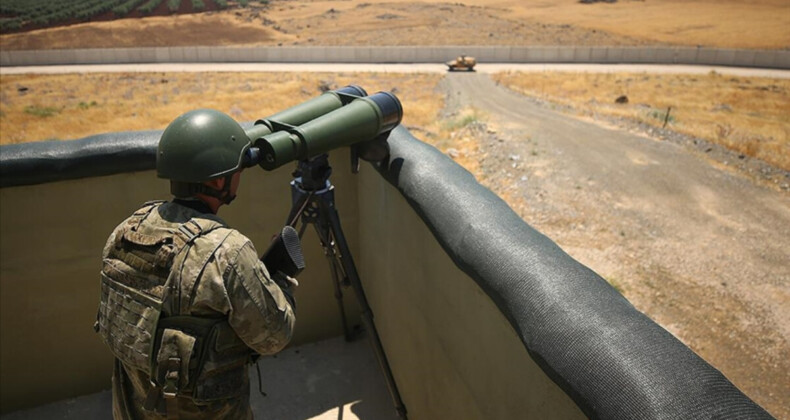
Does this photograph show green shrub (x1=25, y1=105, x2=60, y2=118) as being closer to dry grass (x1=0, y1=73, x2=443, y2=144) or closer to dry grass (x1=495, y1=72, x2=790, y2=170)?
dry grass (x1=0, y1=73, x2=443, y2=144)

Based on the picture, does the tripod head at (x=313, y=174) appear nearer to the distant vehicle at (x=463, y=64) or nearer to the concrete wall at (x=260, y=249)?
the concrete wall at (x=260, y=249)

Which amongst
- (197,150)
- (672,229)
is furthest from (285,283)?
(672,229)

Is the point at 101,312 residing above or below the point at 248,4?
below

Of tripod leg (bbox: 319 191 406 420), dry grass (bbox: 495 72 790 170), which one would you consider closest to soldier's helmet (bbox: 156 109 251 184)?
tripod leg (bbox: 319 191 406 420)

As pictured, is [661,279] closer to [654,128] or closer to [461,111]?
[654,128]

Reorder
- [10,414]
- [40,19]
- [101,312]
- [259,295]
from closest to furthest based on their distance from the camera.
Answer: [259,295], [101,312], [10,414], [40,19]

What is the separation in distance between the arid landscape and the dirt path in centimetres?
3

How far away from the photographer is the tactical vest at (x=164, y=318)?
2146 millimetres

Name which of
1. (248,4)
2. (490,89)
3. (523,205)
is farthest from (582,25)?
(523,205)

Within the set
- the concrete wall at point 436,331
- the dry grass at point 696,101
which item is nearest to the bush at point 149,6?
the dry grass at point 696,101

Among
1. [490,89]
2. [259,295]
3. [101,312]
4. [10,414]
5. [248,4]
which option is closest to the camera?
[259,295]

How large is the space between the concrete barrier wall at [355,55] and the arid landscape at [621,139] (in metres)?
6.16

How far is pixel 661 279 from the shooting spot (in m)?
7.60

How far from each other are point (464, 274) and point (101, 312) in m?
1.66
